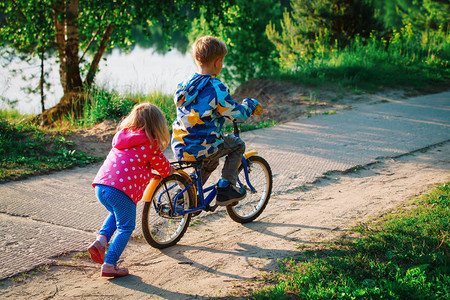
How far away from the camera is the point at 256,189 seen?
469 centimetres

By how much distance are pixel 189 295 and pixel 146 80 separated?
766 centimetres

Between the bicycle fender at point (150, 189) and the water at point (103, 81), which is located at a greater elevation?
the water at point (103, 81)

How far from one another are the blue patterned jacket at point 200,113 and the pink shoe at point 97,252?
1022mm

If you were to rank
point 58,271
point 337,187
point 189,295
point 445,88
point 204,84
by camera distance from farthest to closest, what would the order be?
point 445,88 < point 337,187 < point 204,84 < point 58,271 < point 189,295

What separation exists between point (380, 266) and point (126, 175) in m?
2.06

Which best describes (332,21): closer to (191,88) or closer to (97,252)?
(191,88)

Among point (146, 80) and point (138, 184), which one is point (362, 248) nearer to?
point (138, 184)

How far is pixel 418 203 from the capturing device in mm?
4551

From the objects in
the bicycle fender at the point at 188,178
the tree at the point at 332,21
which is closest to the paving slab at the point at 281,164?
the bicycle fender at the point at 188,178

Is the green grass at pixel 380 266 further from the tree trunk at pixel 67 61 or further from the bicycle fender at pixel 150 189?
the tree trunk at pixel 67 61

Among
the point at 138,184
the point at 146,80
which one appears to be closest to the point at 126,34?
the point at 146,80

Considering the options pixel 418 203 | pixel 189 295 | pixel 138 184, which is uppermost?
pixel 138 184

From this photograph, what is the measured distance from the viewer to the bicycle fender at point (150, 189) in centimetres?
362

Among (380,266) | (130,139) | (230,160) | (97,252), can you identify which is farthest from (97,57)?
(380,266)
